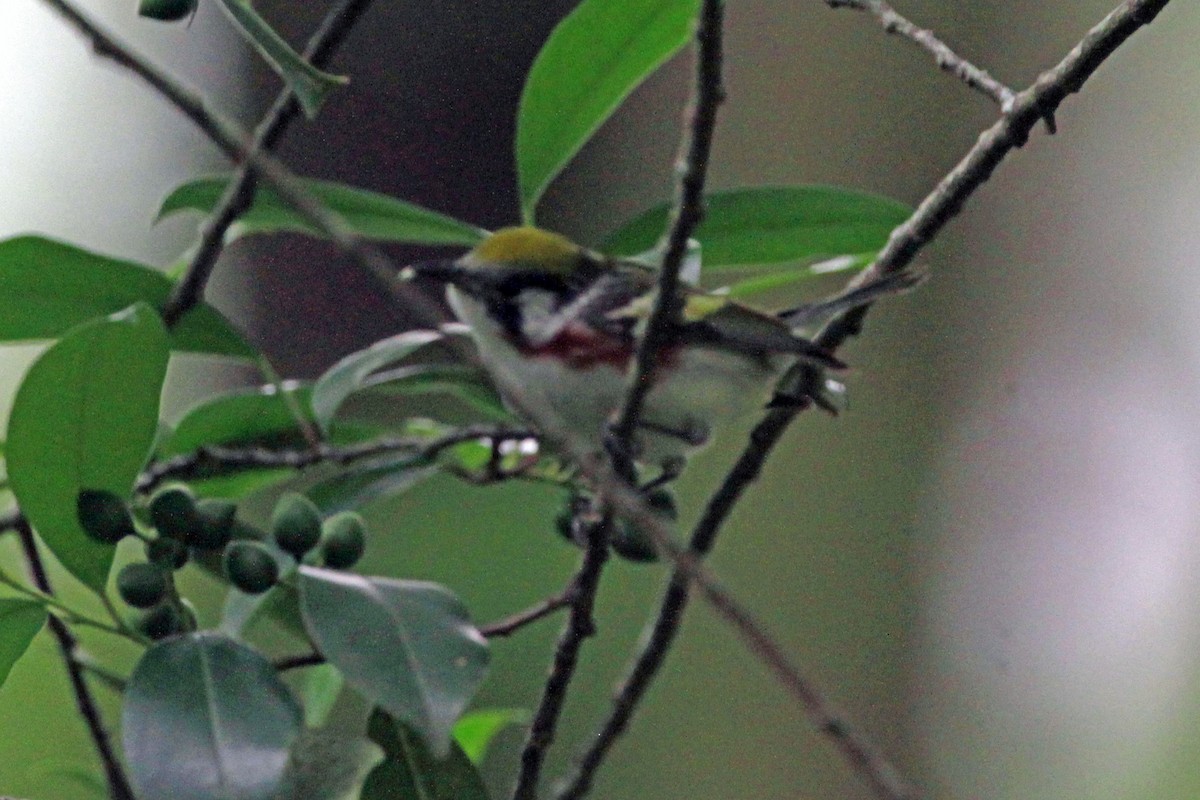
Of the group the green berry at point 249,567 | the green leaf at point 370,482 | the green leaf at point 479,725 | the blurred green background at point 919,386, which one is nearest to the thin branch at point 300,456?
the green leaf at point 370,482

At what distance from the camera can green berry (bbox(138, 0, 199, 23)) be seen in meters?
1.04

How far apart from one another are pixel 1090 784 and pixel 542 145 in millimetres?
3648

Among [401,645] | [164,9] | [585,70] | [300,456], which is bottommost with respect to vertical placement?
[401,645]

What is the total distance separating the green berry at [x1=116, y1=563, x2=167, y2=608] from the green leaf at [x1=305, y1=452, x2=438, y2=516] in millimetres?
344

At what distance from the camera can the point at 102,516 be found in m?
1.11

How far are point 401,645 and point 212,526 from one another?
0.20m

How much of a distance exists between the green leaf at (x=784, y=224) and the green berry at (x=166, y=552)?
579 millimetres

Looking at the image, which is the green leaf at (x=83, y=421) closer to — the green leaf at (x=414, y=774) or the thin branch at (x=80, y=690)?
the thin branch at (x=80, y=690)

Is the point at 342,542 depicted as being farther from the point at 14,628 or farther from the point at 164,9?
the point at 164,9

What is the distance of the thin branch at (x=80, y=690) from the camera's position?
1.10 metres

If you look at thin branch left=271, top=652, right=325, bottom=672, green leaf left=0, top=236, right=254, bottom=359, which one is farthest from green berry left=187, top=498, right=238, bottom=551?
green leaf left=0, top=236, right=254, bottom=359

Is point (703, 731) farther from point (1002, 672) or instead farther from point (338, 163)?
point (338, 163)

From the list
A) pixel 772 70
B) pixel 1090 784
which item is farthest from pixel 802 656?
pixel 772 70

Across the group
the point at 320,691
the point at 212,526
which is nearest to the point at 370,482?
the point at 320,691
